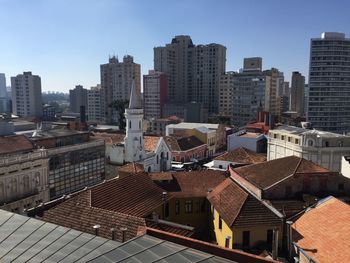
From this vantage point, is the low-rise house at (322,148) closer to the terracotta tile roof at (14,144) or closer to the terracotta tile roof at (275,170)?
the terracotta tile roof at (275,170)

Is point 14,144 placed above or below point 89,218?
above

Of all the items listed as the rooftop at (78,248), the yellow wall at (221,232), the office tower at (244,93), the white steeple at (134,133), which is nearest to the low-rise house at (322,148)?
the white steeple at (134,133)

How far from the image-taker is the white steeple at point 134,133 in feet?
204

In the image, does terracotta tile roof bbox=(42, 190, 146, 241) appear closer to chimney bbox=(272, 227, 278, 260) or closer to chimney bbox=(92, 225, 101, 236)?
chimney bbox=(92, 225, 101, 236)

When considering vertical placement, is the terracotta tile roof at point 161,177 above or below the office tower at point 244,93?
below

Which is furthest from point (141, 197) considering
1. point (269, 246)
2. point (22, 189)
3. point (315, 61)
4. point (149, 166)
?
point (315, 61)

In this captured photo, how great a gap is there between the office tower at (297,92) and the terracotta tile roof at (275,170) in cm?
16339

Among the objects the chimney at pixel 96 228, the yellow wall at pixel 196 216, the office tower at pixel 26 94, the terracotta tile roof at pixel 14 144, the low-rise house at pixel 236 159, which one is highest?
the office tower at pixel 26 94

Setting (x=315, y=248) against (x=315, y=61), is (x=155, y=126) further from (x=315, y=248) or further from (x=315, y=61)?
(x=315, y=248)

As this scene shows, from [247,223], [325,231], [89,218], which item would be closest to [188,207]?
[247,223]

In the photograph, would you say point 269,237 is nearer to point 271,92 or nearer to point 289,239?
point 289,239

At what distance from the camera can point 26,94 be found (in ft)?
580

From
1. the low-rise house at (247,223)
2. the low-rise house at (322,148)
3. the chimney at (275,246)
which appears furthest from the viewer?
the low-rise house at (322,148)

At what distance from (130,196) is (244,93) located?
397ft
